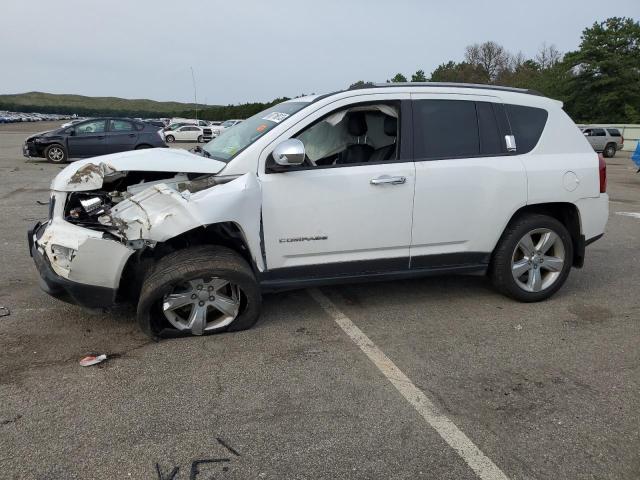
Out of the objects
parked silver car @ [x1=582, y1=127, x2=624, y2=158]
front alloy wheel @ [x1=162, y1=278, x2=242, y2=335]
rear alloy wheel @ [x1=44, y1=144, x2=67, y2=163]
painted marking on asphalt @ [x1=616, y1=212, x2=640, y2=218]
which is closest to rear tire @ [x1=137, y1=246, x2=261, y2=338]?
front alloy wheel @ [x1=162, y1=278, x2=242, y2=335]

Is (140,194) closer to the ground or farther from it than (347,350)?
farther from it

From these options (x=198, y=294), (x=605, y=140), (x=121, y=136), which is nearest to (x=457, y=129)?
(x=198, y=294)

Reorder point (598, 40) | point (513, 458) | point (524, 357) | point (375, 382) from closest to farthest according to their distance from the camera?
point (513, 458)
point (375, 382)
point (524, 357)
point (598, 40)

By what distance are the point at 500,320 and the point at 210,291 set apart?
240 centimetres

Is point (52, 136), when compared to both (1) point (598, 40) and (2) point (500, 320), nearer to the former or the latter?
(2) point (500, 320)

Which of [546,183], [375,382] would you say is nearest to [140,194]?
[375,382]

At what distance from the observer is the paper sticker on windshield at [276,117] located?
4.14m

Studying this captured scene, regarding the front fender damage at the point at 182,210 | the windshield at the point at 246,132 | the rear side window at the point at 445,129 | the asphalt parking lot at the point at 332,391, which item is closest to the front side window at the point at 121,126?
the asphalt parking lot at the point at 332,391

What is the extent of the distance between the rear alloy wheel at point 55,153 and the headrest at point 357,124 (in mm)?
15477

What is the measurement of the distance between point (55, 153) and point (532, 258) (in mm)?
16653

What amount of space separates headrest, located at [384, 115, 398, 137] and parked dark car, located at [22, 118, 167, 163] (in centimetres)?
1366

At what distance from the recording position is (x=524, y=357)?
370cm

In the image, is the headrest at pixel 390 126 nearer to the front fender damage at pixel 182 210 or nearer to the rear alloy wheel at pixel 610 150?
the front fender damage at pixel 182 210

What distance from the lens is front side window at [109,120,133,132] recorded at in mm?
16516
